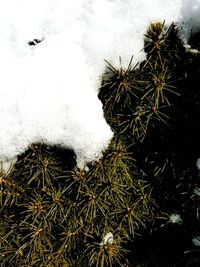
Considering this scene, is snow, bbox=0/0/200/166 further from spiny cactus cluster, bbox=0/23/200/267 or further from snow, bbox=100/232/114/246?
snow, bbox=100/232/114/246

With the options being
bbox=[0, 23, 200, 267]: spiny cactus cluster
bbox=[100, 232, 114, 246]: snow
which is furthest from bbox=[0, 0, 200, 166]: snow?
bbox=[100, 232, 114, 246]: snow

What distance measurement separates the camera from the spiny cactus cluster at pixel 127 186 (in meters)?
1.27

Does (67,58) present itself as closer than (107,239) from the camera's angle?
Yes

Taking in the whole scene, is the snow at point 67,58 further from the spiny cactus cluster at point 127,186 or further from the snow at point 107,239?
the snow at point 107,239

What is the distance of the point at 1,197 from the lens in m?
1.31

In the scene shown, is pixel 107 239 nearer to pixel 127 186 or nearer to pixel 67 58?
pixel 127 186

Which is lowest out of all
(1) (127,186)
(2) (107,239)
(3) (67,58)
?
(2) (107,239)

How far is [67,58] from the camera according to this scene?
121cm

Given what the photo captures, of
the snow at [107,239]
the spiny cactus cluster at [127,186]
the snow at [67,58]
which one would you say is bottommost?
the snow at [107,239]

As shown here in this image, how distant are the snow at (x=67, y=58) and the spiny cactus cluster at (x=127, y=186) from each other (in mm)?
49

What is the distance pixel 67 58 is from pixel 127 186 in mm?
482

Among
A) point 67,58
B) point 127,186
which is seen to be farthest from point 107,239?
point 67,58

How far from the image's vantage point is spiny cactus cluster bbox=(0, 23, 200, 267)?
1272 millimetres

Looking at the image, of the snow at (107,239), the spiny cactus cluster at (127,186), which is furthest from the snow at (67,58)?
the snow at (107,239)
